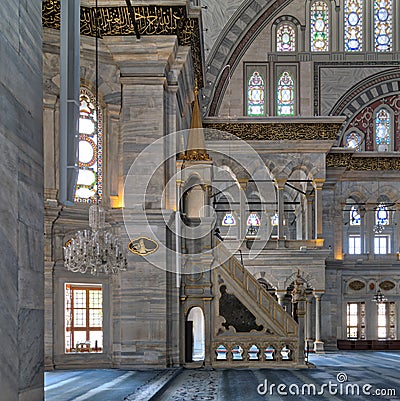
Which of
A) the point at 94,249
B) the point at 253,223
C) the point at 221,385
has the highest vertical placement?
the point at 253,223

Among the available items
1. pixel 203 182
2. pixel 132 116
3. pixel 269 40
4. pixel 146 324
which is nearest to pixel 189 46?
pixel 132 116

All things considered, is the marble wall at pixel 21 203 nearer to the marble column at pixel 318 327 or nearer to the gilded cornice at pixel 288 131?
the gilded cornice at pixel 288 131

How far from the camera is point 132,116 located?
473 inches

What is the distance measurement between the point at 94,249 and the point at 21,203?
6.54 meters

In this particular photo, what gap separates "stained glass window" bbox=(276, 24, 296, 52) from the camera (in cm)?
2327

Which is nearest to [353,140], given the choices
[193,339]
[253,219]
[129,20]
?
[253,219]

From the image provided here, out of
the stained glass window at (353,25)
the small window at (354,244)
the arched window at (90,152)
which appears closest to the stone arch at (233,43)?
the stained glass window at (353,25)

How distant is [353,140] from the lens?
76.9 ft

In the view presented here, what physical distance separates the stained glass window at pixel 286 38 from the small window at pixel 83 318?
44.3 ft

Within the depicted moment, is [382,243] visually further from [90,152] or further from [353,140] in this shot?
[90,152]

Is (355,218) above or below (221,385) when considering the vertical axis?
above

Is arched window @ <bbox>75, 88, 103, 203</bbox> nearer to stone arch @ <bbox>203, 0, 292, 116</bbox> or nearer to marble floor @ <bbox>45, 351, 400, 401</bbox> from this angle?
marble floor @ <bbox>45, 351, 400, 401</bbox>

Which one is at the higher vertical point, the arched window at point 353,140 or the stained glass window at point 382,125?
the stained glass window at point 382,125

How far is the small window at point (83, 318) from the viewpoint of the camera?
11781 millimetres
